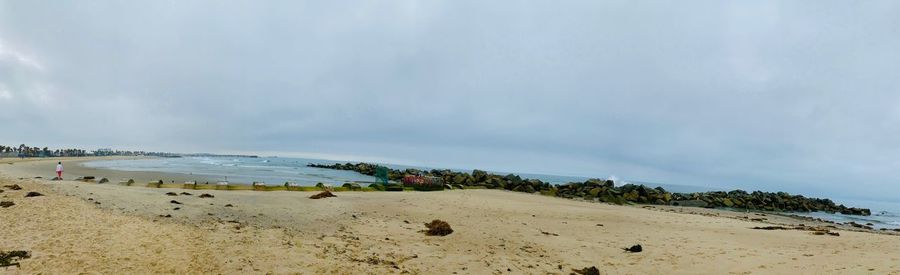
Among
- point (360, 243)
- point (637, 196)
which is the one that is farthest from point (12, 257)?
point (637, 196)

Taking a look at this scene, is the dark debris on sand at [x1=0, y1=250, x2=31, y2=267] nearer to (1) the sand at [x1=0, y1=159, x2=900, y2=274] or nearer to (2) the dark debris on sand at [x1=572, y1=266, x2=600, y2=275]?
(1) the sand at [x1=0, y1=159, x2=900, y2=274]

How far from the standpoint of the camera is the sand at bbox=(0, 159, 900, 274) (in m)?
10.5

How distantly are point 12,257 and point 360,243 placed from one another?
25.8 feet

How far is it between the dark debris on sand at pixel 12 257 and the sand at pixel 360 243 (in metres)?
0.18

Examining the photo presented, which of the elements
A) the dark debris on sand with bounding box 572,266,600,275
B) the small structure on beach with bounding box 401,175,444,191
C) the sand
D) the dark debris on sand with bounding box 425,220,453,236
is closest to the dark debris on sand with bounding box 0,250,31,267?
the sand

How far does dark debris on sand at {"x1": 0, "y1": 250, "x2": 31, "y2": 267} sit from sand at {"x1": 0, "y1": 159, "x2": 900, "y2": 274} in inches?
7.2

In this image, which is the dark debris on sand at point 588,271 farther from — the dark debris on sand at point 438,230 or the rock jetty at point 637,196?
the rock jetty at point 637,196

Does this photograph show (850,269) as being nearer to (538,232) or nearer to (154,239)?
(538,232)

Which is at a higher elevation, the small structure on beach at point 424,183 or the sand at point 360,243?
the small structure on beach at point 424,183

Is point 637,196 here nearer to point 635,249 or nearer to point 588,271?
point 635,249

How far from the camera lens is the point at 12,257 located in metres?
9.31

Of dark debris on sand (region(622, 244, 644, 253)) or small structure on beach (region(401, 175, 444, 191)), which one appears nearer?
dark debris on sand (region(622, 244, 644, 253))

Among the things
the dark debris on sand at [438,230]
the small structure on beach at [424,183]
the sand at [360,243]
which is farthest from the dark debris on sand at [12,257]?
the small structure on beach at [424,183]

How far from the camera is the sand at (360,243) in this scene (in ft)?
34.4
